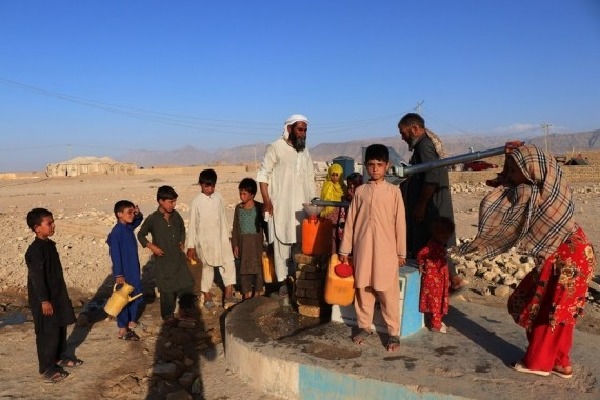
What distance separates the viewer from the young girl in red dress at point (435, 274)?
3.79m

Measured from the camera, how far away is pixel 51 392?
12.1ft

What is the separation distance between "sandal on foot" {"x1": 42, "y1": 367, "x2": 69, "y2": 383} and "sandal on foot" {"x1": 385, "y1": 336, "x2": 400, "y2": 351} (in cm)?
249

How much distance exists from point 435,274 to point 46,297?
9.55ft

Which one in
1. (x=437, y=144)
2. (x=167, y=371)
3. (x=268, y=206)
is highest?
(x=437, y=144)

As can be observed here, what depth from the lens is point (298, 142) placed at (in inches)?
190

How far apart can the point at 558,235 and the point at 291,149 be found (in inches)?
105

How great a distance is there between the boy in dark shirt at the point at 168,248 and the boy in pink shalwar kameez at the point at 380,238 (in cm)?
210

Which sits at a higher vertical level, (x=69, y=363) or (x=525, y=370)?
(x=525, y=370)

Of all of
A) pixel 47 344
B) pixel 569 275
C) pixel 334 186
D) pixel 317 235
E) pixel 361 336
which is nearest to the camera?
pixel 569 275

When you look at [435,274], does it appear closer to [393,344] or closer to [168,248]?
[393,344]

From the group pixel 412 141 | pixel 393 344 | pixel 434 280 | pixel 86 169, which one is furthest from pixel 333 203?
pixel 86 169

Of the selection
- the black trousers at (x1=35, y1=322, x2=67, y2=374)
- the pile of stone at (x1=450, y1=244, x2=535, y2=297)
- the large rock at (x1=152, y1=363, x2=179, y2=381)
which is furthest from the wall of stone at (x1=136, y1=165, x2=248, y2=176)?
the black trousers at (x1=35, y1=322, x2=67, y2=374)

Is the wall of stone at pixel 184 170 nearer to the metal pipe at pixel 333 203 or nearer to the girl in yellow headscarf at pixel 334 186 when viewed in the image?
the girl in yellow headscarf at pixel 334 186

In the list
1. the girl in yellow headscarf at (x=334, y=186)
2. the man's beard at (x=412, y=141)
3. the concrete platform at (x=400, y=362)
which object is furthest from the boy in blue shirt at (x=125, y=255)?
the man's beard at (x=412, y=141)
